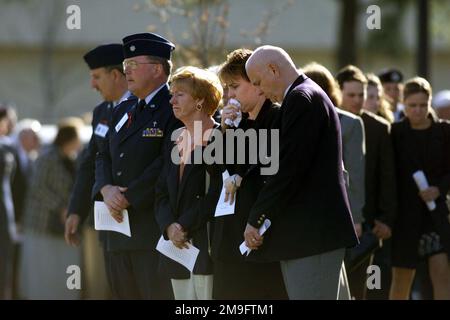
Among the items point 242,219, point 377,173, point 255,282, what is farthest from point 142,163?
point 377,173

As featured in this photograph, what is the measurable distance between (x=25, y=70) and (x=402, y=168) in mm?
28961

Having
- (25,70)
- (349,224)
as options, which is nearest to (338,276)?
(349,224)

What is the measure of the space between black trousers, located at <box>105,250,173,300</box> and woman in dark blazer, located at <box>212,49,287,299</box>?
0.64 m

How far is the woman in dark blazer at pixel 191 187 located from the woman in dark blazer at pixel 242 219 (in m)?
0.22

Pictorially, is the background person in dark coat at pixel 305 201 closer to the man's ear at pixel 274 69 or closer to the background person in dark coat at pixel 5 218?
the man's ear at pixel 274 69

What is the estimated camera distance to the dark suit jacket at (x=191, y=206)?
659 cm

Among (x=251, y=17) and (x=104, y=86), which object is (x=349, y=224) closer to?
(x=104, y=86)

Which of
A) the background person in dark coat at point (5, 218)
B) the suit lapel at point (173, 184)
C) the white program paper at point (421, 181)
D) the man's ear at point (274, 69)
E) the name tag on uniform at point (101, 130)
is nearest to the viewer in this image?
the man's ear at point (274, 69)

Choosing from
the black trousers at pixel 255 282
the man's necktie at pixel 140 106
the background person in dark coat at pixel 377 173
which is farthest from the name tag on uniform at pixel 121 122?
the background person in dark coat at pixel 377 173

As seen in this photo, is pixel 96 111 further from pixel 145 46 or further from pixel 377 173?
pixel 377 173

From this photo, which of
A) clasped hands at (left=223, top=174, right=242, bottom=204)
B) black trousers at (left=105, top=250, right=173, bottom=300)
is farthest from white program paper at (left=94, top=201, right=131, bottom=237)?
clasped hands at (left=223, top=174, right=242, bottom=204)

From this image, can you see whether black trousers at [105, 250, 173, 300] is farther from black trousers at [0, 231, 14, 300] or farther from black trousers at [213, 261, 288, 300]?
black trousers at [0, 231, 14, 300]

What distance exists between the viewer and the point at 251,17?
111 feet

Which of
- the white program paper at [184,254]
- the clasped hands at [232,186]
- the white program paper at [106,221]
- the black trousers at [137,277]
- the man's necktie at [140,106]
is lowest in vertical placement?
the black trousers at [137,277]
